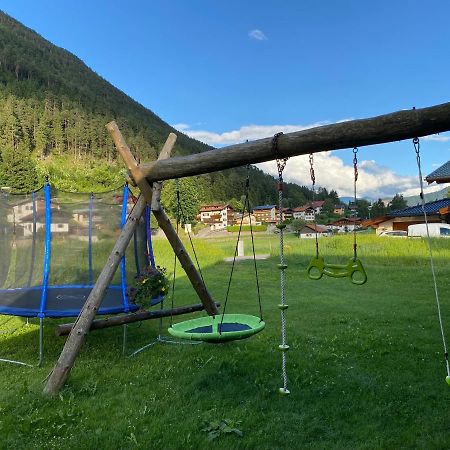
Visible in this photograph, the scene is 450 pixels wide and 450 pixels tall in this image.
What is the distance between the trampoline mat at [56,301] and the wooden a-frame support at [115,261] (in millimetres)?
565

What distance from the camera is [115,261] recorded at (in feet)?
15.6

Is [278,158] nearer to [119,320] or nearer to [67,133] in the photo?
[119,320]

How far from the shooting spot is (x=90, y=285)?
22.6 feet

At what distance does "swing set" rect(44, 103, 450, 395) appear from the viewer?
3125 millimetres

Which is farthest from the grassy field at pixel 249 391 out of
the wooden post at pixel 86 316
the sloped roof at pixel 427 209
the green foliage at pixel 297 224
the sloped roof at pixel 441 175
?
the green foliage at pixel 297 224

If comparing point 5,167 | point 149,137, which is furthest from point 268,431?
point 149,137

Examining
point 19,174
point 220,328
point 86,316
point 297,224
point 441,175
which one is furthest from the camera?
→ point 19,174

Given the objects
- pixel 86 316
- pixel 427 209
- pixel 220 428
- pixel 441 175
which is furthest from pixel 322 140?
pixel 427 209

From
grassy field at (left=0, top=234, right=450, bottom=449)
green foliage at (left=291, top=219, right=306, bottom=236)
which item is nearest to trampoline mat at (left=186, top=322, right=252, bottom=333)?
grassy field at (left=0, top=234, right=450, bottom=449)

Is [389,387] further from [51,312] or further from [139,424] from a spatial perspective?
[51,312]

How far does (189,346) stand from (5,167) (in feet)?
171

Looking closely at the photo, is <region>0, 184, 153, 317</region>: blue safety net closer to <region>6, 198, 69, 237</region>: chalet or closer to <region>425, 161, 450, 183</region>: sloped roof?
<region>6, 198, 69, 237</region>: chalet

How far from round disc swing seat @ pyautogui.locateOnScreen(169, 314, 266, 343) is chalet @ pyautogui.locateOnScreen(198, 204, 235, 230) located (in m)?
43.1

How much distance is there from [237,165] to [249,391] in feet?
7.28
